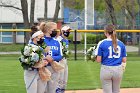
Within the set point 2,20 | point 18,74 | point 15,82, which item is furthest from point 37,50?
point 2,20

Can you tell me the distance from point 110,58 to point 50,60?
129cm

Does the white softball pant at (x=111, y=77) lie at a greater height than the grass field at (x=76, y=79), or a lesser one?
greater

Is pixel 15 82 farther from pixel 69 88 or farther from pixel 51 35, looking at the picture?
pixel 51 35

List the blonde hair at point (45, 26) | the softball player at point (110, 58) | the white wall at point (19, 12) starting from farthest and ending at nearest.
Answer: the white wall at point (19, 12), the blonde hair at point (45, 26), the softball player at point (110, 58)

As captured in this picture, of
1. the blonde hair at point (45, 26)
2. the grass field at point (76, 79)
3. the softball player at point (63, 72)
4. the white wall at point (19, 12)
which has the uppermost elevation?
the white wall at point (19, 12)

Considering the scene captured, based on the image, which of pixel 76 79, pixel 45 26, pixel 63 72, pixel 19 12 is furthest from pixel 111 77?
pixel 19 12

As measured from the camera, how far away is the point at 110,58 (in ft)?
33.0

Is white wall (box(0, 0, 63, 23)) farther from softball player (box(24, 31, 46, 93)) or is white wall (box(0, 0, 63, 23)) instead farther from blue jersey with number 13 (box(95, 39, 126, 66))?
softball player (box(24, 31, 46, 93))

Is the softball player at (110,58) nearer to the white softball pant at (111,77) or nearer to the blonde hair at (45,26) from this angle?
the white softball pant at (111,77)

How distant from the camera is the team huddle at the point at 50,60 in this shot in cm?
968

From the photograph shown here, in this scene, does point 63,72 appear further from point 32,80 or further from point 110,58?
point 32,80

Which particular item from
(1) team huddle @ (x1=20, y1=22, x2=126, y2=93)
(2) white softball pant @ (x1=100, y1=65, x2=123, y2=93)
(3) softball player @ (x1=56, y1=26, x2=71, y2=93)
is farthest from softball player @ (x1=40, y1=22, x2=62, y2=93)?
(3) softball player @ (x1=56, y1=26, x2=71, y2=93)

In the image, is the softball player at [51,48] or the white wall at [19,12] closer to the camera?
the softball player at [51,48]

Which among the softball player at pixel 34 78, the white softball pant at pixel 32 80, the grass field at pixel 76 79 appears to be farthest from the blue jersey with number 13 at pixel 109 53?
the grass field at pixel 76 79
